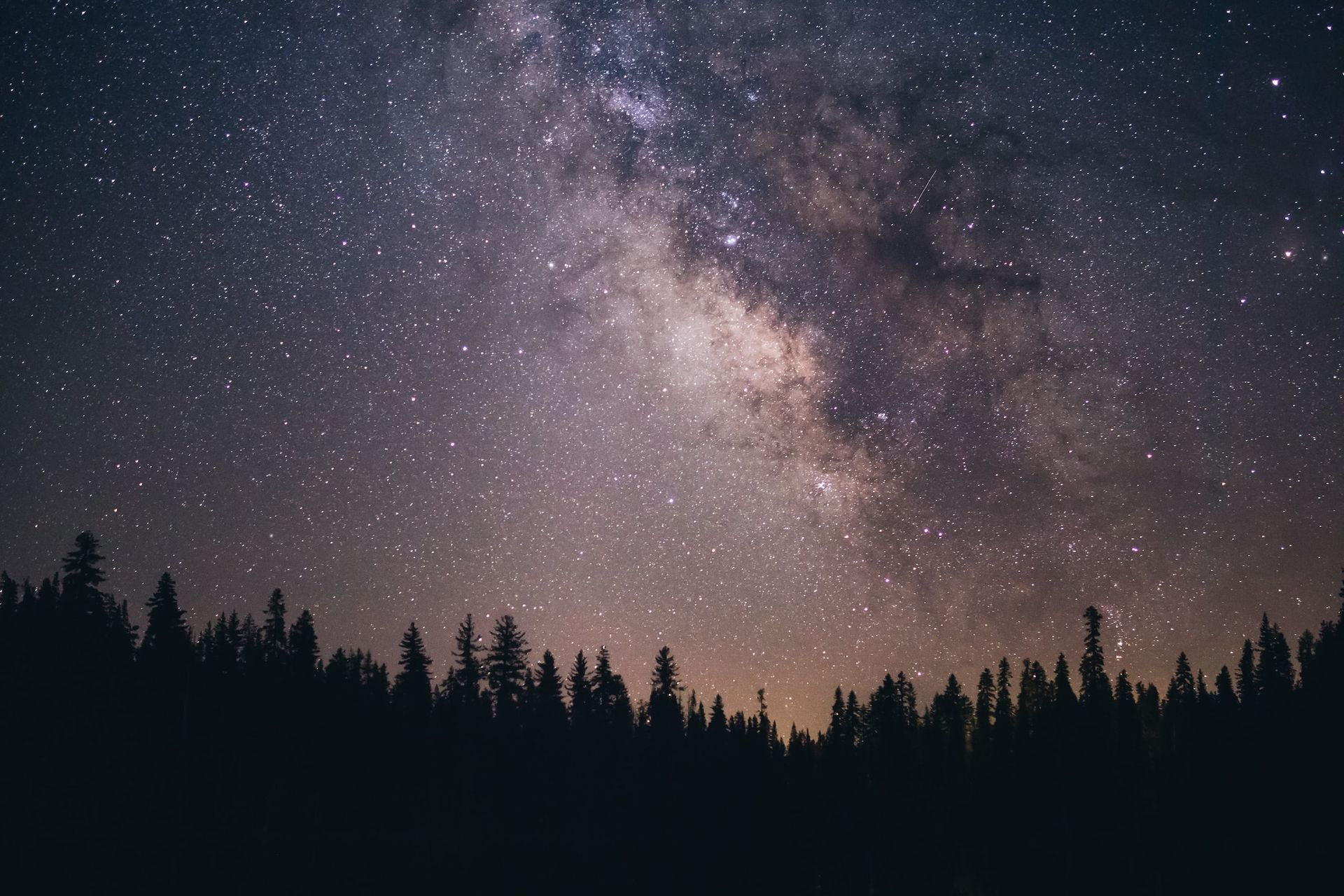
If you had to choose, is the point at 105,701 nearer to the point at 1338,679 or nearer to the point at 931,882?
the point at 931,882

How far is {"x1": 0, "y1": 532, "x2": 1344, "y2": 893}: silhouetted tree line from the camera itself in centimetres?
4394

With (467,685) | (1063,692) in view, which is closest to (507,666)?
(467,685)

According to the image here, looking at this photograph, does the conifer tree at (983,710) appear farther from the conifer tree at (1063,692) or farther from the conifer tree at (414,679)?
the conifer tree at (414,679)

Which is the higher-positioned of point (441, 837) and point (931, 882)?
point (441, 837)

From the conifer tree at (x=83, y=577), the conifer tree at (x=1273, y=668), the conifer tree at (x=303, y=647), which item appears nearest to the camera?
the conifer tree at (x=83, y=577)

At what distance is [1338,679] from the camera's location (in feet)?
216

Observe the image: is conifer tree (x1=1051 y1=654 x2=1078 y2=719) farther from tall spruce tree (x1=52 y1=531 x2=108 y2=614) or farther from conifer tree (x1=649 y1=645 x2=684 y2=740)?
tall spruce tree (x1=52 y1=531 x2=108 y2=614)

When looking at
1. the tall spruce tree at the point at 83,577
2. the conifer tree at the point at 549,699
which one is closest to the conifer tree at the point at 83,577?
the tall spruce tree at the point at 83,577

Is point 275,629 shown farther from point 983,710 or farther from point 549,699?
point 983,710

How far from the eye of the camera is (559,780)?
6862 cm

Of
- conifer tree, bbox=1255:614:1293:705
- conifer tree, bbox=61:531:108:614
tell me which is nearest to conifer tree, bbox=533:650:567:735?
conifer tree, bbox=61:531:108:614

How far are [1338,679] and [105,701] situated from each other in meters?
84.8

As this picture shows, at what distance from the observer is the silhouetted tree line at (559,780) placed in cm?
4394

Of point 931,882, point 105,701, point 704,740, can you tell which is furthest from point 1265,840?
point 105,701
